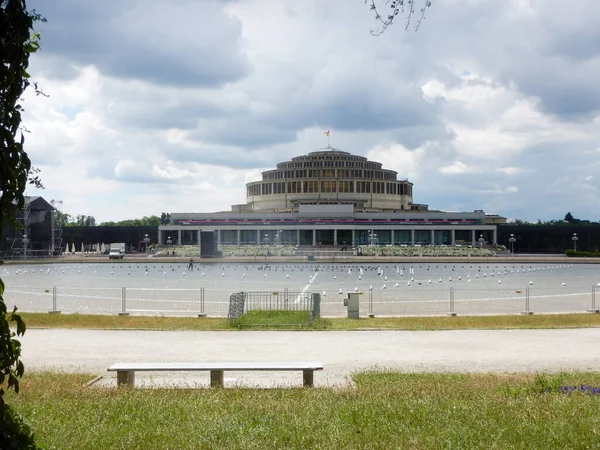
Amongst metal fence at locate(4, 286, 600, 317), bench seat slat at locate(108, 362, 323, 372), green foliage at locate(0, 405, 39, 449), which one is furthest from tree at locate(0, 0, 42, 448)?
metal fence at locate(4, 286, 600, 317)

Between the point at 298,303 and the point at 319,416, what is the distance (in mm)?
20004

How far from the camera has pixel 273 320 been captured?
70.7ft

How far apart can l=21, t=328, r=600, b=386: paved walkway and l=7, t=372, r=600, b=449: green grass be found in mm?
A: 1839

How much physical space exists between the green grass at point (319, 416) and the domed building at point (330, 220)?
110 m

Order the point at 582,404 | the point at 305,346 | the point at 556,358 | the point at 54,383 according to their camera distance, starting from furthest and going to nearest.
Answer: the point at 305,346
the point at 556,358
the point at 54,383
the point at 582,404

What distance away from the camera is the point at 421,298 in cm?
3400

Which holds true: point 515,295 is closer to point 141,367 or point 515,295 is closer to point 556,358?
point 556,358

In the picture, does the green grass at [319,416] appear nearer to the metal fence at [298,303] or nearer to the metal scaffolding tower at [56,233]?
the metal fence at [298,303]

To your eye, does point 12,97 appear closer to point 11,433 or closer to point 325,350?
point 11,433

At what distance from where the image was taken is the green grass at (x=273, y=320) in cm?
2062

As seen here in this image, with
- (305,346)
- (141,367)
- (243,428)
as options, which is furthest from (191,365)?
(305,346)

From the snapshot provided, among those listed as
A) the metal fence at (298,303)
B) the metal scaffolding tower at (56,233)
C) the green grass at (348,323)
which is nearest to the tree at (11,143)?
the green grass at (348,323)

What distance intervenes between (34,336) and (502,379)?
13249mm

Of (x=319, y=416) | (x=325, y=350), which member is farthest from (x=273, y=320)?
(x=319, y=416)
